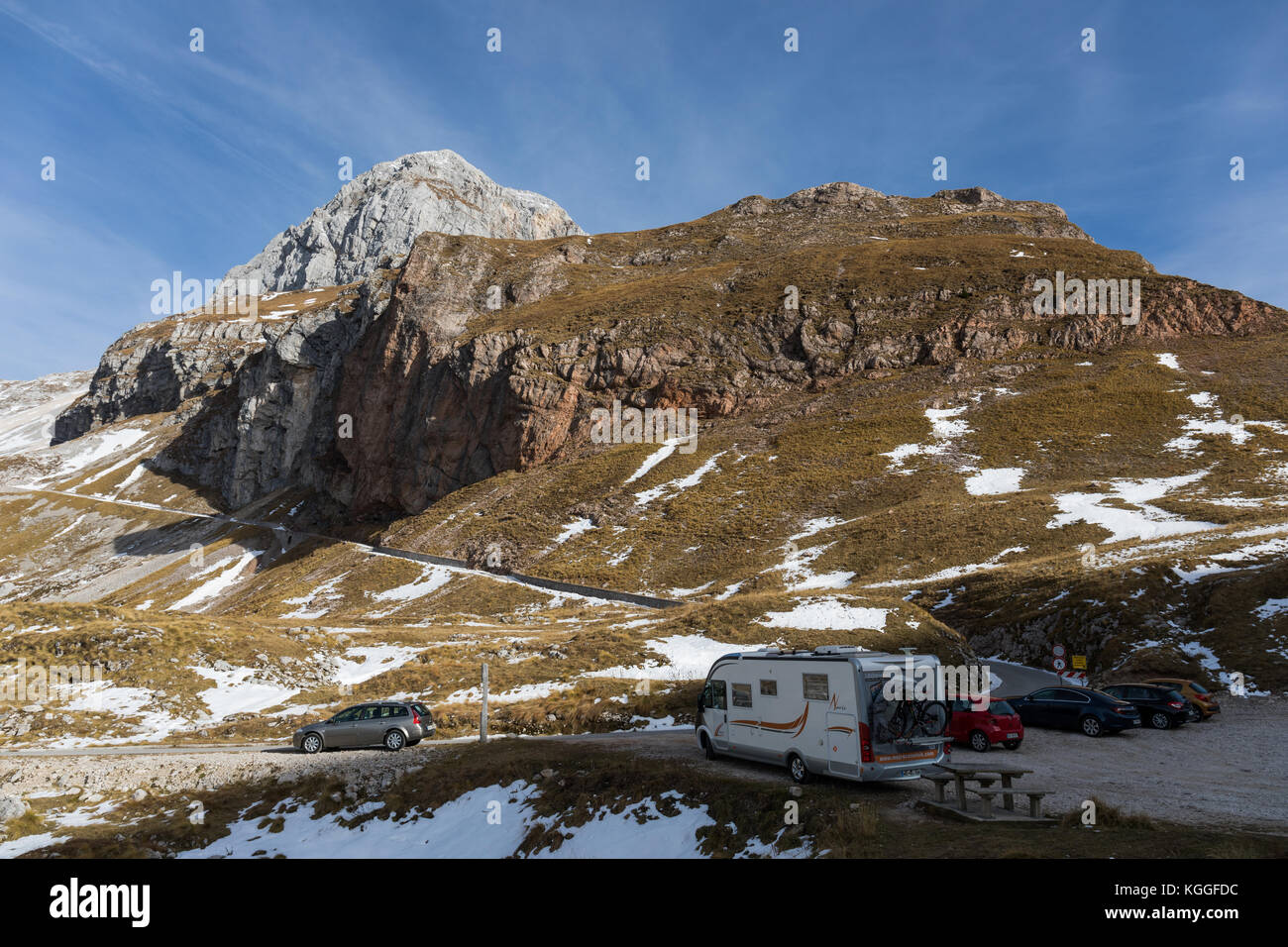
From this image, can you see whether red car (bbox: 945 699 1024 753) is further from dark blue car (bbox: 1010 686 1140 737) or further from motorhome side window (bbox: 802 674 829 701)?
motorhome side window (bbox: 802 674 829 701)

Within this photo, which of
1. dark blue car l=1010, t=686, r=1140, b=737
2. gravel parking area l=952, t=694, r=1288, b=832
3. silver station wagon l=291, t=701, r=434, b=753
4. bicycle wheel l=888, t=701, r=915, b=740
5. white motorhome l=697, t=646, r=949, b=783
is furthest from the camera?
silver station wagon l=291, t=701, r=434, b=753

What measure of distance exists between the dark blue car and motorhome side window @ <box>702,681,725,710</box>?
1222 cm

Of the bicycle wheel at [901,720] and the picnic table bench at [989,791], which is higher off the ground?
the bicycle wheel at [901,720]

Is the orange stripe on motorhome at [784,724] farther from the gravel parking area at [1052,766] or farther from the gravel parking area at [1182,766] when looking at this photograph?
the gravel parking area at [1182,766]

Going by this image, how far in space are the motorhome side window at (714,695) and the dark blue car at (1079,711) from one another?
1222cm

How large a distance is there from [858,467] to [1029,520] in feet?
73.5

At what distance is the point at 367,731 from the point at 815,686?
1569cm

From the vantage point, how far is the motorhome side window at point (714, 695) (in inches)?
709

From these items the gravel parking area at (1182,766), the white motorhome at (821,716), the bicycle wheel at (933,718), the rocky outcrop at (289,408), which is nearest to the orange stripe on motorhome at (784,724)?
the white motorhome at (821,716)

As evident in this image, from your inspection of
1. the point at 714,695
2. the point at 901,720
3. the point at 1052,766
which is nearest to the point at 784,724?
the point at 901,720

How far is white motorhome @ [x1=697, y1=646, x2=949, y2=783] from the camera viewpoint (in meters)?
13.4

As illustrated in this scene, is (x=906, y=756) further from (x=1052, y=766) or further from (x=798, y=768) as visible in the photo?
(x=1052, y=766)

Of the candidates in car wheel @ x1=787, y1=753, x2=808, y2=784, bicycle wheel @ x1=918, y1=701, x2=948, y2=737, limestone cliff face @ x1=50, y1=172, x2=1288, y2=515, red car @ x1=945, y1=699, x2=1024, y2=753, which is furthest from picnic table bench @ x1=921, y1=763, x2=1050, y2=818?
limestone cliff face @ x1=50, y1=172, x2=1288, y2=515

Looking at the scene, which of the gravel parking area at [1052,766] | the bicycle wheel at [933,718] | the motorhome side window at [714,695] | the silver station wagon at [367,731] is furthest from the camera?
the silver station wagon at [367,731]
